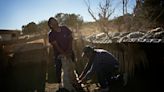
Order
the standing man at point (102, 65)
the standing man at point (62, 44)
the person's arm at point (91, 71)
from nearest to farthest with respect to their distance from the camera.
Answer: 1. the person's arm at point (91, 71)
2. the standing man at point (102, 65)
3. the standing man at point (62, 44)

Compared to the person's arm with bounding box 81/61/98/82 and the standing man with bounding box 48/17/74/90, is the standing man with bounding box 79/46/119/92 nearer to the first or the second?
the person's arm with bounding box 81/61/98/82

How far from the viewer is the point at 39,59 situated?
39.2 ft

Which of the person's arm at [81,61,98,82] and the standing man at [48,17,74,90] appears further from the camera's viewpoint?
the standing man at [48,17,74,90]

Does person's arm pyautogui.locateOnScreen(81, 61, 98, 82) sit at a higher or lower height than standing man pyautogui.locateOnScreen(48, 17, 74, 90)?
lower

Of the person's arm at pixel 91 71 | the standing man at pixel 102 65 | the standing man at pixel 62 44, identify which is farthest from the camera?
the standing man at pixel 62 44

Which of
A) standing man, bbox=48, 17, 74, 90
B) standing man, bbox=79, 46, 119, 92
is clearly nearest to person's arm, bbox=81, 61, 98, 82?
standing man, bbox=79, 46, 119, 92

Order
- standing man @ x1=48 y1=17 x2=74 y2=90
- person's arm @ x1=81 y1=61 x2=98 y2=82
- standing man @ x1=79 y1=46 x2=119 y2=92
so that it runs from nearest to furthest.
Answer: person's arm @ x1=81 y1=61 x2=98 y2=82
standing man @ x1=79 y1=46 x2=119 y2=92
standing man @ x1=48 y1=17 x2=74 y2=90

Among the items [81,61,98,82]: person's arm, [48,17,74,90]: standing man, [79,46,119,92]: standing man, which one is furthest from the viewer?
[48,17,74,90]: standing man

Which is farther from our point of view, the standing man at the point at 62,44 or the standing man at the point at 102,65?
the standing man at the point at 62,44

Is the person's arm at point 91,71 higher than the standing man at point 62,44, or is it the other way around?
the standing man at point 62,44

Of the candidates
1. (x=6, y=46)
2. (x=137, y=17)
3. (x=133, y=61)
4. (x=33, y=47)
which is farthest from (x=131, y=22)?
(x=133, y=61)

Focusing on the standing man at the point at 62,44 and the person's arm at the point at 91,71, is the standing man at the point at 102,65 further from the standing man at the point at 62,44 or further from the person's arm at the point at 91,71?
the standing man at the point at 62,44

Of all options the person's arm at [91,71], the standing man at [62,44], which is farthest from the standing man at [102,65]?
the standing man at [62,44]

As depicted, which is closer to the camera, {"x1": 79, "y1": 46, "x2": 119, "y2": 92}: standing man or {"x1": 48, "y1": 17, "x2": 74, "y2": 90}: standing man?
{"x1": 79, "y1": 46, "x2": 119, "y2": 92}: standing man
